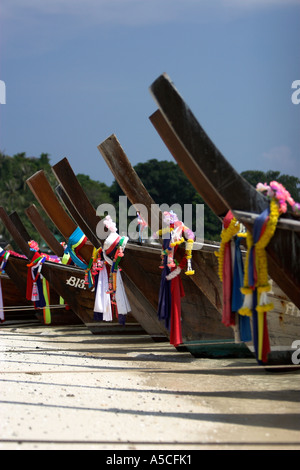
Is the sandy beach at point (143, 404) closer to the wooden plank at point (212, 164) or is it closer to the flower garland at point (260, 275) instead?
the flower garland at point (260, 275)

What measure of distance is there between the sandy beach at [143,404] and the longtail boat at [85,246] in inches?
28.7

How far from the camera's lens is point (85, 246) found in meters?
14.7

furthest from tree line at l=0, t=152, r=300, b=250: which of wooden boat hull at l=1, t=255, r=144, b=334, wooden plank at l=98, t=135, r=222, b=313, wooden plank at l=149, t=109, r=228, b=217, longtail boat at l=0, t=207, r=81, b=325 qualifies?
wooden plank at l=149, t=109, r=228, b=217

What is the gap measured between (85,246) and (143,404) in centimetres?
784

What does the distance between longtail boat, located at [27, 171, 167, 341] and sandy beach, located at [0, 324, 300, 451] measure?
2.39 feet

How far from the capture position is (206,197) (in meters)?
7.13

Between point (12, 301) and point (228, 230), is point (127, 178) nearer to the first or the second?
point (228, 230)

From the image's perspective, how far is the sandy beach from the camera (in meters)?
5.53

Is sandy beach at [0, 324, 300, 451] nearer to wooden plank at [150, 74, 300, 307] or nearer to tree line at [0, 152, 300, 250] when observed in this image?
wooden plank at [150, 74, 300, 307]

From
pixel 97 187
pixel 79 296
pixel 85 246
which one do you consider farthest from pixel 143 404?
pixel 97 187

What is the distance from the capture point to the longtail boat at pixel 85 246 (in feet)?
38.7

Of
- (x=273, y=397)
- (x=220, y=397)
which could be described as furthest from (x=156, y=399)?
(x=273, y=397)

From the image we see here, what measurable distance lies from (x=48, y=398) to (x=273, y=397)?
226 centimetres

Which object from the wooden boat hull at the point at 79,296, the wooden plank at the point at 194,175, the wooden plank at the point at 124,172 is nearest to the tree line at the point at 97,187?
the wooden boat hull at the point at 79,296
